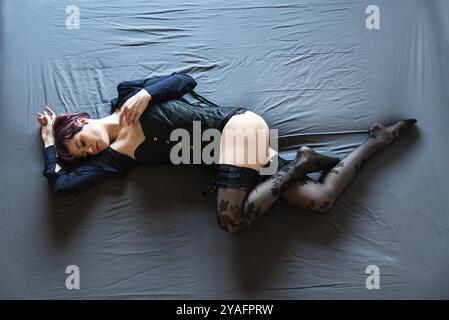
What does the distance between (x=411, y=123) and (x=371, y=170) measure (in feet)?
0.78

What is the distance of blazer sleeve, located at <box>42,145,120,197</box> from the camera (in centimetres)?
166

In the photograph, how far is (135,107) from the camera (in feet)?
5.41

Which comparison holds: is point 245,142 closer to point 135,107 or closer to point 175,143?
point 175,143

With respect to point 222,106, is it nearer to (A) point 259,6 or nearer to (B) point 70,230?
(A) point 259,6

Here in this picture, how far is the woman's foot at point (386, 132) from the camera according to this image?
1698mm

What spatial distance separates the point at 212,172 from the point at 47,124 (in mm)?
659

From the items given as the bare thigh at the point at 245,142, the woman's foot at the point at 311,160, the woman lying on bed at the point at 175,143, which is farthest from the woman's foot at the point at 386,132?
the bare thigh at the point at 245,142

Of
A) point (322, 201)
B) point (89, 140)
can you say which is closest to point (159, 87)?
point (89, 140)

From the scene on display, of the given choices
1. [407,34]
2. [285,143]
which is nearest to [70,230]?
[285,143]

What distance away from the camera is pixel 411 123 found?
1728mm

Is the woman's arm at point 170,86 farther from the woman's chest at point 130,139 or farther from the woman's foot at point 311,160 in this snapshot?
the woman's foot at point 311,160

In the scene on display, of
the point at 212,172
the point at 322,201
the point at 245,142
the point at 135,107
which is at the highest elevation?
the point at 135,107

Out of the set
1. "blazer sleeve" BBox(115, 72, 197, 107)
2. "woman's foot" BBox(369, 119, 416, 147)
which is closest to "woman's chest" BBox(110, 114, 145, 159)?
"blazer sleeve" BBox(115, 72, 197, 107)

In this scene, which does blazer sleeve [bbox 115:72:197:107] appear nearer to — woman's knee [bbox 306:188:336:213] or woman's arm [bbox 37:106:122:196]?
woman's arm [bbox 37:106:122:196]
